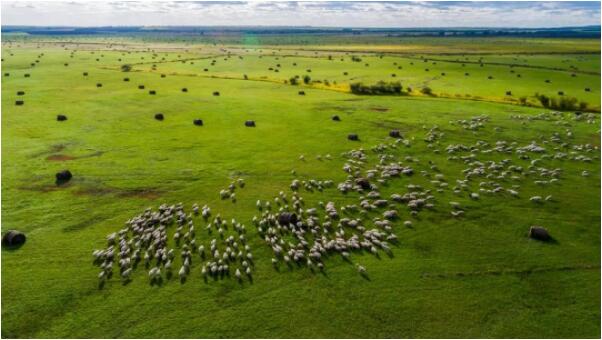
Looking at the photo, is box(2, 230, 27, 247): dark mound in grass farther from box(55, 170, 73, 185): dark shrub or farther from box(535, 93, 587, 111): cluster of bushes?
box(535, 93, 587, 111): cluster of bushes

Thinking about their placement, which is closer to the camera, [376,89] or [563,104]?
[563,104]

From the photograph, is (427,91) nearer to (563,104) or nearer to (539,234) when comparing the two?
(563,104)

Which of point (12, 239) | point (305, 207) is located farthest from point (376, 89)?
point (12, 239)

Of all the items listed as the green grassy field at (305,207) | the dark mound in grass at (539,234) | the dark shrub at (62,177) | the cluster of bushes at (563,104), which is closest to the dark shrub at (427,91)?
the green grassy field at (305,207)

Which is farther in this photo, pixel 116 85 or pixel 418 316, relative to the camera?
pixel 116 85

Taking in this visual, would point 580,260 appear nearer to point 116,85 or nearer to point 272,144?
point 272,144

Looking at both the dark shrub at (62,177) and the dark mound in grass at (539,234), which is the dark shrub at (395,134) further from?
the dark shrub at (62,177)

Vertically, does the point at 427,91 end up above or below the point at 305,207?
above

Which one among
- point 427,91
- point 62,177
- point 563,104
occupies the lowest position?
point 62,177

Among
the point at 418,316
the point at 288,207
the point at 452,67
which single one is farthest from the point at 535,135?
the point at 452,67
